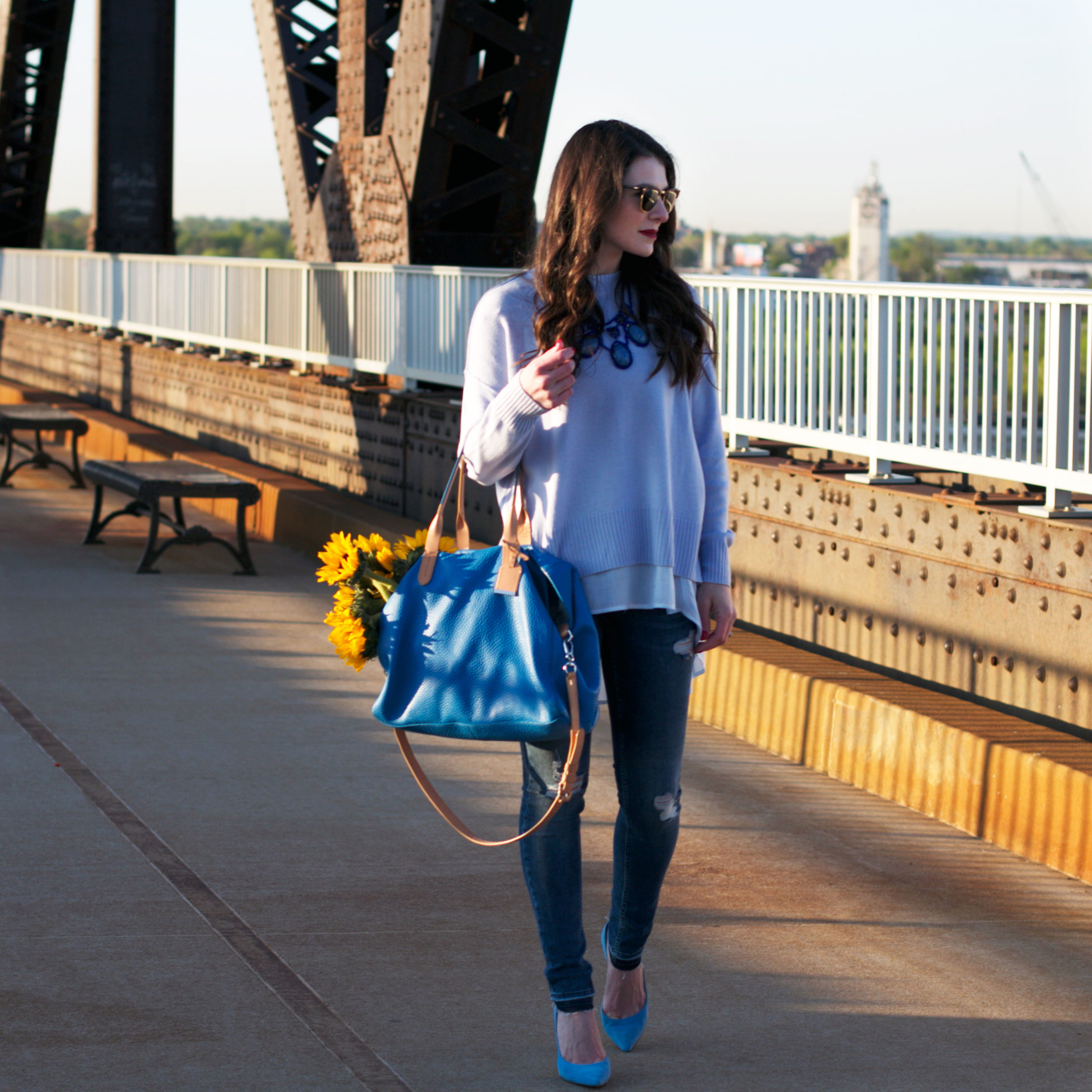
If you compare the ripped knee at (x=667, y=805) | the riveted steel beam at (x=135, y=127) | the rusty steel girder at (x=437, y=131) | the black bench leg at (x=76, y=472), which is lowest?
the ripped knee at (x=667, y=805)

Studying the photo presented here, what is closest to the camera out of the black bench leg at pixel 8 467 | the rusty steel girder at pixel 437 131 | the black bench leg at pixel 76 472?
the rusty steel girder at pixel 437 131

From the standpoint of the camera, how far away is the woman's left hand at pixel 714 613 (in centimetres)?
355

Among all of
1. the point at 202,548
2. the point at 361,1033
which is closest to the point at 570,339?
the point at 361,1033

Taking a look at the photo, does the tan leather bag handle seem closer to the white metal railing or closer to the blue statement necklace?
the blue statement necklace

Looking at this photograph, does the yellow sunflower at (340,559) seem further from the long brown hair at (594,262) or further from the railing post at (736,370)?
the railing post at (736,370)

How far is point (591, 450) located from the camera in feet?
11.2

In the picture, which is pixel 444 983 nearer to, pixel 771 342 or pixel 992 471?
pixel 992 471

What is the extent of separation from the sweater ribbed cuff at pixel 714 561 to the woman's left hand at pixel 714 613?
0.5 inches

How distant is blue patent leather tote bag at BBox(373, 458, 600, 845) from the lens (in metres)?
3.34

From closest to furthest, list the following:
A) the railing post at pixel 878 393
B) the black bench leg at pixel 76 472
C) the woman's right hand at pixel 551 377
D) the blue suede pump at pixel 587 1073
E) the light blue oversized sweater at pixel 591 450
Result: the woman's right hand at pixel 551 377 → the light blue oversized sweater at pixel 591 450 → the blue suede pump at pixel 587 1073 → the railing post at pixel 878 393 → the black bench leg at pixel 76 472

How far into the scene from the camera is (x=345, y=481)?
41.6ft

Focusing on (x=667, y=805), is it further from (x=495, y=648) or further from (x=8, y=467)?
(x=8, y=467)

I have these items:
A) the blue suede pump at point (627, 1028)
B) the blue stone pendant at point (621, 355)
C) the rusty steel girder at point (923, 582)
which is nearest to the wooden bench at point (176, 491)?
the rusty steel girder at point (923, 582)

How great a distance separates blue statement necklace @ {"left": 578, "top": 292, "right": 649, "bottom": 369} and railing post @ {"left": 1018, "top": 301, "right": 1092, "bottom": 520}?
2893 mm
